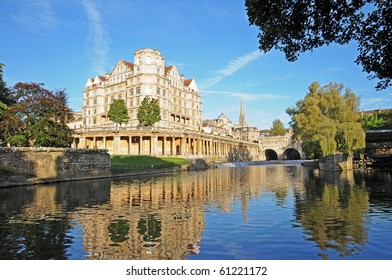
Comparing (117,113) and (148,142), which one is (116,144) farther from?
(148,142)

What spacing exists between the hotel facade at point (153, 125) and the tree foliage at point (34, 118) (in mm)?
30542

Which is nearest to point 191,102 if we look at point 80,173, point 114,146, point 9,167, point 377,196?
point 114,146

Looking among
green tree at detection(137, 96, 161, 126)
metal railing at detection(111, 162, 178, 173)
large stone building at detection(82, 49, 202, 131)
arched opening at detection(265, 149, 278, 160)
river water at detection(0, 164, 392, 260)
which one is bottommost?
river water at detection(0, 164, 392, 260)

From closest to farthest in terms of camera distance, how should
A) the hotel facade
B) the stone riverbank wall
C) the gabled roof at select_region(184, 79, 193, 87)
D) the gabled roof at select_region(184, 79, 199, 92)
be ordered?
the stone riverbank wall → the hotel facade → the gabled roof at select_region(184, 79, 199, 92) → the gabled roof at select_region(184, 79, 193, 87)

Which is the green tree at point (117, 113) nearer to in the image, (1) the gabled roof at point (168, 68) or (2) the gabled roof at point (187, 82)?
(1) the gabled roof at point (168, 68)

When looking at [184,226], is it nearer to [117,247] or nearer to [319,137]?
[117,247]

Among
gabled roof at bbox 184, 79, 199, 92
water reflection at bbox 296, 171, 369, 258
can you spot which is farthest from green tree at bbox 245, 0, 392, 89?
gabled roof at bbox 184, 79, 199, 92

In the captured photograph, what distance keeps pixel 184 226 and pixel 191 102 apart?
102 metres

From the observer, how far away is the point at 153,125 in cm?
8000

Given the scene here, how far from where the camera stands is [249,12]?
46.5 ft

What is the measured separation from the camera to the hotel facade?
72812 millimetres

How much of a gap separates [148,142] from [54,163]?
1761 inches

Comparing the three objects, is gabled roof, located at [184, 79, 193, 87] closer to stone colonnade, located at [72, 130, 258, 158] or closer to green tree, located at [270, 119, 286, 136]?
stone colonnade, located at [72, 130, 258, 158]

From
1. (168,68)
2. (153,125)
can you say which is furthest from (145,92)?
(168,68)
